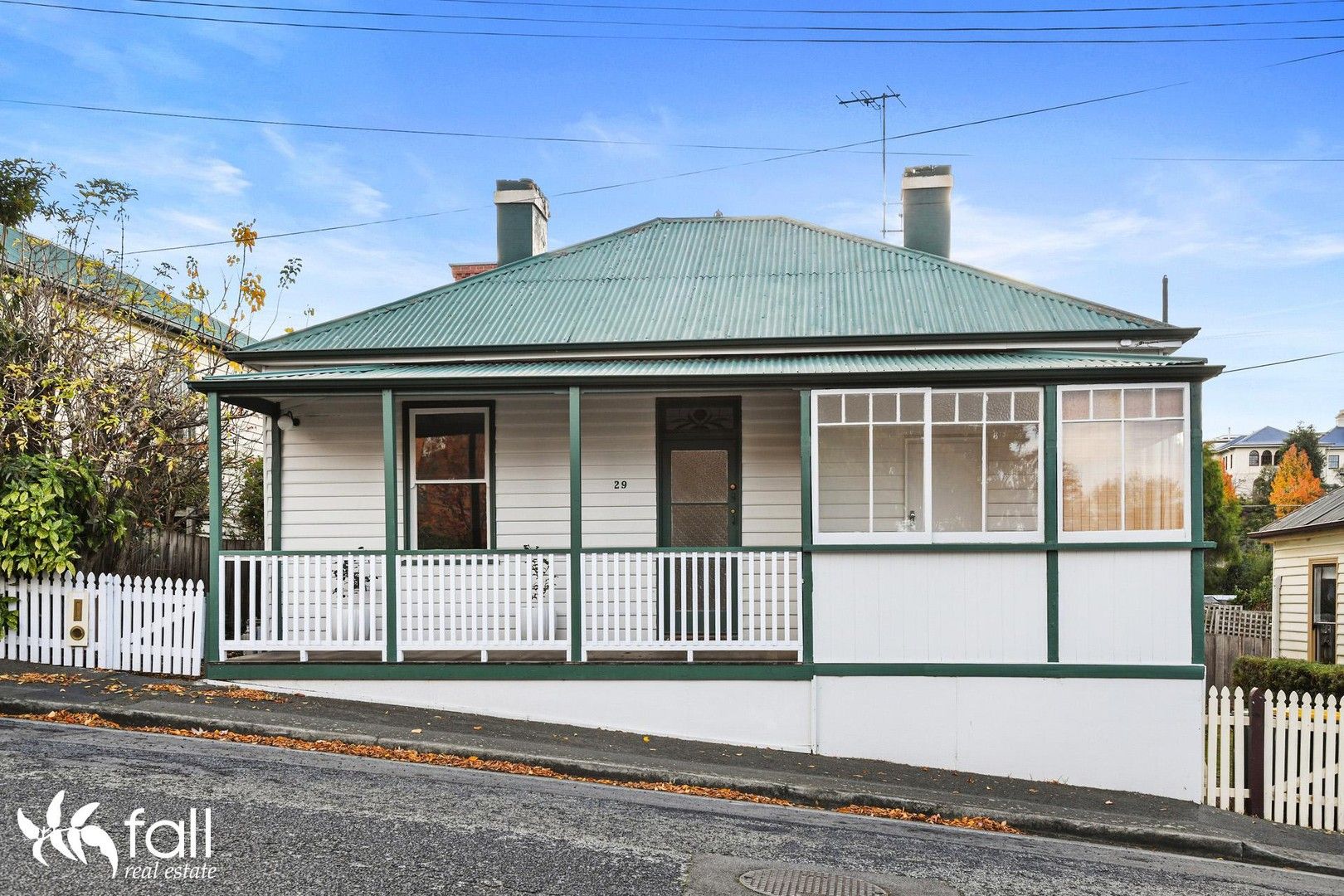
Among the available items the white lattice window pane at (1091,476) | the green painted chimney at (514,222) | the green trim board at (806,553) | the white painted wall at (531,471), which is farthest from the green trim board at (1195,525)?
the green painted chimney at (514,222)

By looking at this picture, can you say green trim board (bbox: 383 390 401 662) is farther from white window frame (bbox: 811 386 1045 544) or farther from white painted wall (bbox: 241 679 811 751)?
white window frame (bbox: 811 386 1045 544)

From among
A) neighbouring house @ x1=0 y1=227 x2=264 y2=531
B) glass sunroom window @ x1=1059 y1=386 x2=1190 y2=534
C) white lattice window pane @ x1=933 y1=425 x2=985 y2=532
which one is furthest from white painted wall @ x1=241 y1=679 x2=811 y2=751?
neighbouring house @ x1=0 y1=227 x2=264 y2=531

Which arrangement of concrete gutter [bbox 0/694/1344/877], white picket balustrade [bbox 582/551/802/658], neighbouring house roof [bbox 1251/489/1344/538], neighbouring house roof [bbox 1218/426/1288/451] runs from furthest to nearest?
neighbouring house roof [bbox 1218/426/1288/451]
neighbouring house roof [bbox 1251/489/1344/538]
white picket balustrade [bbox 582/551/802/658]
concrete gutter [bbox 0/694/1344/877]

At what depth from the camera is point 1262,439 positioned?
98312 millimetres

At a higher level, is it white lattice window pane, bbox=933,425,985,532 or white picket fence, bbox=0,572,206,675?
white lattice window pane, bbox=933,425,985,532

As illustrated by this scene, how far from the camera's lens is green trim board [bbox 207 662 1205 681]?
384 inches

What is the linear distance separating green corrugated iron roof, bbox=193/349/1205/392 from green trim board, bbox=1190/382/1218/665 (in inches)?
16.7

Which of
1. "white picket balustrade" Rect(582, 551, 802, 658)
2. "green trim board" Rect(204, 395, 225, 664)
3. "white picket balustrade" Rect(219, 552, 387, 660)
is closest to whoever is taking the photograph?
"white picket balustrade" Rect(582, 551, 802, 658)

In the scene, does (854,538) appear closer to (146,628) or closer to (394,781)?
(394,781)

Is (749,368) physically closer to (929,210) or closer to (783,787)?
(783,787)

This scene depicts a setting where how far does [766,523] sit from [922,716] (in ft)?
9.21

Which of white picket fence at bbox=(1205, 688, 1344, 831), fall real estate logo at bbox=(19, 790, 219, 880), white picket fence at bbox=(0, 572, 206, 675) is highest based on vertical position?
white picket fence at bbox=(0, 572, 206, 675)

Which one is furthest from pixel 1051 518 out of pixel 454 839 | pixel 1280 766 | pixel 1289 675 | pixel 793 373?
pixel 1289 675

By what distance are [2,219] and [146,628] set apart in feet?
22.9
